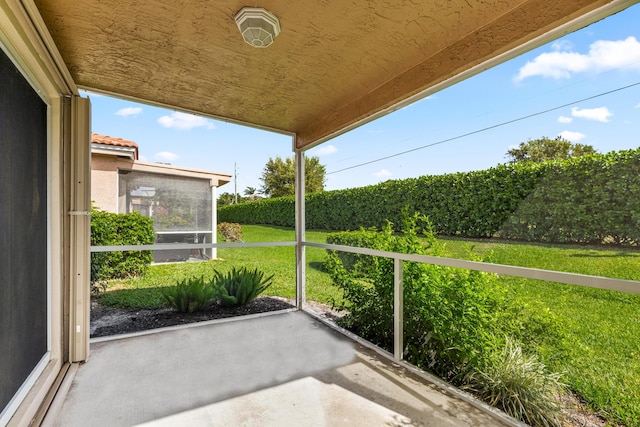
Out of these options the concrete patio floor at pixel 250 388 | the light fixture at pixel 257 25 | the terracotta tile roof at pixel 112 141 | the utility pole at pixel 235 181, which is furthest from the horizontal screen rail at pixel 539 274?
the terracotta tile roof at pixel 112 141

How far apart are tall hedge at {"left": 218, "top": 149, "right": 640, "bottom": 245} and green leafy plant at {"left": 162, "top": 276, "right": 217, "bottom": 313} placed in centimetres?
221

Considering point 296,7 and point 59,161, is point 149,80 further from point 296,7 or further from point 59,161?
point 296,7

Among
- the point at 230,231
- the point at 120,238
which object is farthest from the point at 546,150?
the point at 120,238

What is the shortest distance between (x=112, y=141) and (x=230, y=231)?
6.05 feet

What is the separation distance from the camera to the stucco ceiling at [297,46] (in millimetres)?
1729

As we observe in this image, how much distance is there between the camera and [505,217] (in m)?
2.51

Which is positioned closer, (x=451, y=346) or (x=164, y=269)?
(x=451, y=346)

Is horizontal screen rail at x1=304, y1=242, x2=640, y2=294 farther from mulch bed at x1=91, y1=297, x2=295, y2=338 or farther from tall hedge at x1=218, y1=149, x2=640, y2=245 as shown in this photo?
mulch bed at x1=91, y1=297, x2=295, y2=338

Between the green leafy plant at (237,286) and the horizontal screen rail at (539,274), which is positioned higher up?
the horizontal screen rail at (539,274)

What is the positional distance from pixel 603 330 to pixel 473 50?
202 centimetres

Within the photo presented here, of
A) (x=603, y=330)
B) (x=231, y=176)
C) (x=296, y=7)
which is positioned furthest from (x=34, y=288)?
(x=603, y=330)

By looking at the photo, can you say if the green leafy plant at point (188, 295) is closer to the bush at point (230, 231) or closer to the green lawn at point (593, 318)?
the bush at point (230, 231)

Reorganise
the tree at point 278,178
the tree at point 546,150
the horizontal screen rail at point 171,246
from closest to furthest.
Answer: the tree at point 546,150 < the horizontal screen rail at point 171,246 < the tree at point 278,178

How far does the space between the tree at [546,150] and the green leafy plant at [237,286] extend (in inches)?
129
